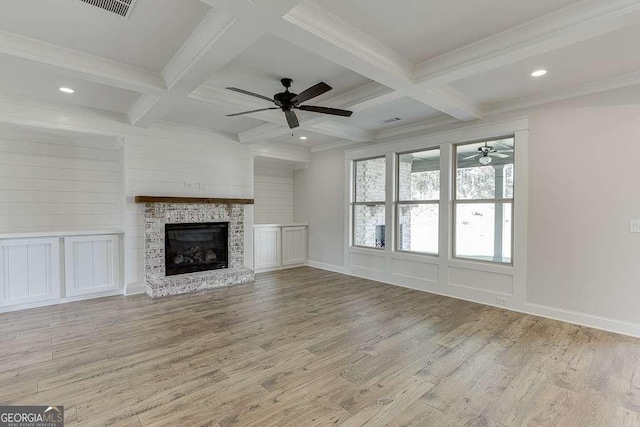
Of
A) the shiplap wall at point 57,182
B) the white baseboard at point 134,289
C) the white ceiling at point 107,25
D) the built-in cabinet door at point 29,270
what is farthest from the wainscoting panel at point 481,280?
the built-in cabinet door at point 29,270

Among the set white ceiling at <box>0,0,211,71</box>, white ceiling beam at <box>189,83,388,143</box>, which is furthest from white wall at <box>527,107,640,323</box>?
white ceiling at <box>0,0,211,71</box>

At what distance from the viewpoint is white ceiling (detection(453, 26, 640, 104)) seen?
8.79 feet

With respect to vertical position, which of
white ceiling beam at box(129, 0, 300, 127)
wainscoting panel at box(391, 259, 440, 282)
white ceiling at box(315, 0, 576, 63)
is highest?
white ceiling at box(315, 0, 576, 63)

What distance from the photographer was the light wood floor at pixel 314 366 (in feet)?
6.83

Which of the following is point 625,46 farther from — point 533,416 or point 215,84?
point 215,84

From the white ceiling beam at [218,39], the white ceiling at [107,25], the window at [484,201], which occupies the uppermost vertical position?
the white ceiling at [107,25]

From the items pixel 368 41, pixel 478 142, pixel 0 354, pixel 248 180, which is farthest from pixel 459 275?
pixel 0 354

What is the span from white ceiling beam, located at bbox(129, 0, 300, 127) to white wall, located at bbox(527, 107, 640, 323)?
11.9ft

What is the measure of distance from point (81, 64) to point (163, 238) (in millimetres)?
2886

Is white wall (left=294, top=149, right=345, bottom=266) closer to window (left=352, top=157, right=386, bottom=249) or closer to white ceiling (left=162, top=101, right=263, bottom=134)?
window (left=352, top=157, right=386, bottom=249)

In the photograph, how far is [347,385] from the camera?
2.38 m

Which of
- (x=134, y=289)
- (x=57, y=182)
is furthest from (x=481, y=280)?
(x=57, y=182)

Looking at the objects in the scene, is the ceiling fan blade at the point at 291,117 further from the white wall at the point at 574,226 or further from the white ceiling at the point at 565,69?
the white wall at the point at 574,226

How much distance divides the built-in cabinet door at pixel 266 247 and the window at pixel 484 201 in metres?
3.67
